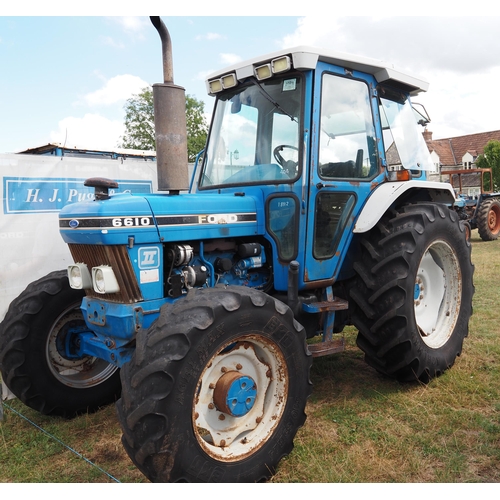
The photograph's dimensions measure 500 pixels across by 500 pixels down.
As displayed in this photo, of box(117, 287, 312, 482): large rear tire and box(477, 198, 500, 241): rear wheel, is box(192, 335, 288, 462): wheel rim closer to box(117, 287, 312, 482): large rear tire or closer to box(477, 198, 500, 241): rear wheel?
box(117, 287, 312, 482): large rear tire

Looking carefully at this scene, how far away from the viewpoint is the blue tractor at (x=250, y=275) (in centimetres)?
248

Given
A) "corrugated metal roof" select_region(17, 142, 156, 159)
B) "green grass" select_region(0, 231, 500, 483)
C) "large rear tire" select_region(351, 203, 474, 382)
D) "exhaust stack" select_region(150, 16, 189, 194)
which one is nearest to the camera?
"green grass" select_region(0, 231, 500, 483)

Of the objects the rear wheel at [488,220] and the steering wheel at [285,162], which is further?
the rear wheel at [488,220]

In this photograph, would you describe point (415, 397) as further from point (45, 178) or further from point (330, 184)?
point (45, 178)

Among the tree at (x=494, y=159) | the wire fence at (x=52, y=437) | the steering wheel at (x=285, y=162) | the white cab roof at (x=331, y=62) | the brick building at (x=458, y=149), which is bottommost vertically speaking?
the wire fence at (x=52, y=437)

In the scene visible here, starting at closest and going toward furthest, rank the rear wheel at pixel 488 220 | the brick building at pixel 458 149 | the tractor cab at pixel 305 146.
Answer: the tractor cab at pixel 305 146 < the rear wheel at pixel 488 220 < the brick building at pixel 458 149

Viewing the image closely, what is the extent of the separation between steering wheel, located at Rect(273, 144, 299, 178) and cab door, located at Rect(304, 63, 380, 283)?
5.2 inches

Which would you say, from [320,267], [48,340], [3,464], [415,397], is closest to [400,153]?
[320,267]

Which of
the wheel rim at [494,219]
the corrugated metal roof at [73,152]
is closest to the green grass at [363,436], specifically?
the corrugated metal roof at [73,152]

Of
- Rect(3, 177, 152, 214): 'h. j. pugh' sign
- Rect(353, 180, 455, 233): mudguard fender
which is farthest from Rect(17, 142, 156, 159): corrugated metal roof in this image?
Rect(353, 180, 455, 233): mudguard fender

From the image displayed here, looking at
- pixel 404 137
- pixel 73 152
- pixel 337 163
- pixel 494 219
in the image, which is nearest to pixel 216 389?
pixel 337 163

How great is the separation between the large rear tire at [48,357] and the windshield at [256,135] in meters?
1.45

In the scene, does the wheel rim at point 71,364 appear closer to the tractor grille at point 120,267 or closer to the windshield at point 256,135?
the tractor grille at point 120,267

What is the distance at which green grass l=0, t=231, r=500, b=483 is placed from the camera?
8.87 feet
